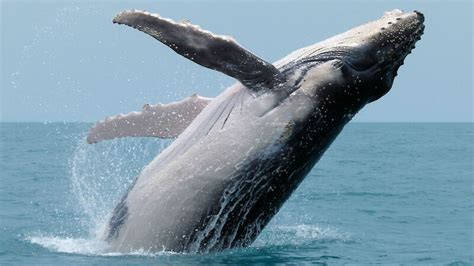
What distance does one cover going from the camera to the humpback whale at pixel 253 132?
10.6 meters

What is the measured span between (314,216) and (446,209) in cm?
490

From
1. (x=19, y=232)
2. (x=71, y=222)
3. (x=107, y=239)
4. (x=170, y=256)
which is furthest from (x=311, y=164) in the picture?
(x=71, y=222)

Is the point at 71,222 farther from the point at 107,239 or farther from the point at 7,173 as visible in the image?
the point at 7,173

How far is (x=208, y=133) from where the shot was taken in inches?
436

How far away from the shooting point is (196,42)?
10.3 m

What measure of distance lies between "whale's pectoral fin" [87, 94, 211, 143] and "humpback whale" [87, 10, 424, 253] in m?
0.84

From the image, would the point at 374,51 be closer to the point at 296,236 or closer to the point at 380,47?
the point at 380,47

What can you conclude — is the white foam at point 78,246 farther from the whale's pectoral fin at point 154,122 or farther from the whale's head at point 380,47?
the whale's head at point 380,47

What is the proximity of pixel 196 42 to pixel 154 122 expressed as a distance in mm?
2523

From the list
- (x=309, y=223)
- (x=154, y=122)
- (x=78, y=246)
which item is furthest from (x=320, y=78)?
(x=309, y=223)

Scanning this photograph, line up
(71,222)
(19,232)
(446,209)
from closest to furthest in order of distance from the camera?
(19,232) → (71,222) → (446,209)

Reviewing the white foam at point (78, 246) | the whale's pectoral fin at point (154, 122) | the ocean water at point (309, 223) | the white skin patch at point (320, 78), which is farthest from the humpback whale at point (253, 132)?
the whale's pectoral fin at point (154, 122)

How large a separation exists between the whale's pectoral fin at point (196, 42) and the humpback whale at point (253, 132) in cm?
1

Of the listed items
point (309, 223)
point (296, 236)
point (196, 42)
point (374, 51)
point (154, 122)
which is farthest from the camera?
point (309, 223)
